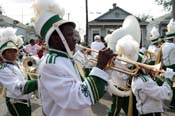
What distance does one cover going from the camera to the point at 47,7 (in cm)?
344

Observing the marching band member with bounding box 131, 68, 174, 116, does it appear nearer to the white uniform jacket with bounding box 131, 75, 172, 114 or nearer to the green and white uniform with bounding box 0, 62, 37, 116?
the white uniform jacket with bounding box 131, 75, 172, 114

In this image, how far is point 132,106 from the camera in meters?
6.14

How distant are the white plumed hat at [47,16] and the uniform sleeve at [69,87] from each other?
13.3 inches

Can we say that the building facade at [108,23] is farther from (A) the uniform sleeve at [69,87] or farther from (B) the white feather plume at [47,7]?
(A) the uniform sleeve at [69,87]

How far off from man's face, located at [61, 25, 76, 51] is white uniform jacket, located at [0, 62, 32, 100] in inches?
77.9

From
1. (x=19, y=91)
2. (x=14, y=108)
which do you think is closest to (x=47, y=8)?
(x=19, y=91)

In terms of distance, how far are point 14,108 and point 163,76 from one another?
220 centimetres

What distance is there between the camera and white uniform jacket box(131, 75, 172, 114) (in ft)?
16.9

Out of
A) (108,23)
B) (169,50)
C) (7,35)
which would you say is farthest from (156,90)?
(108,23)

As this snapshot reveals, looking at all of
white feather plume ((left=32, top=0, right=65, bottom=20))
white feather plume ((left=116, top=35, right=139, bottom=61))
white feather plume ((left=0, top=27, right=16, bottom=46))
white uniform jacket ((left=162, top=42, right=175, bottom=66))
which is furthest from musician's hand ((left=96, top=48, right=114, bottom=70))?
white uniform jacket ((left=162, top=42, right=175, bottom=66))

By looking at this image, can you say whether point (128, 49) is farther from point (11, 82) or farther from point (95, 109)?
point (95, 109)

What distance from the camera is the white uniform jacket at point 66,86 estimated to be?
3.12 meters

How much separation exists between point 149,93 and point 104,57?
2120 millimetres

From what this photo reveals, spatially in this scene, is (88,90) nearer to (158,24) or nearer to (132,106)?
(132,106)
